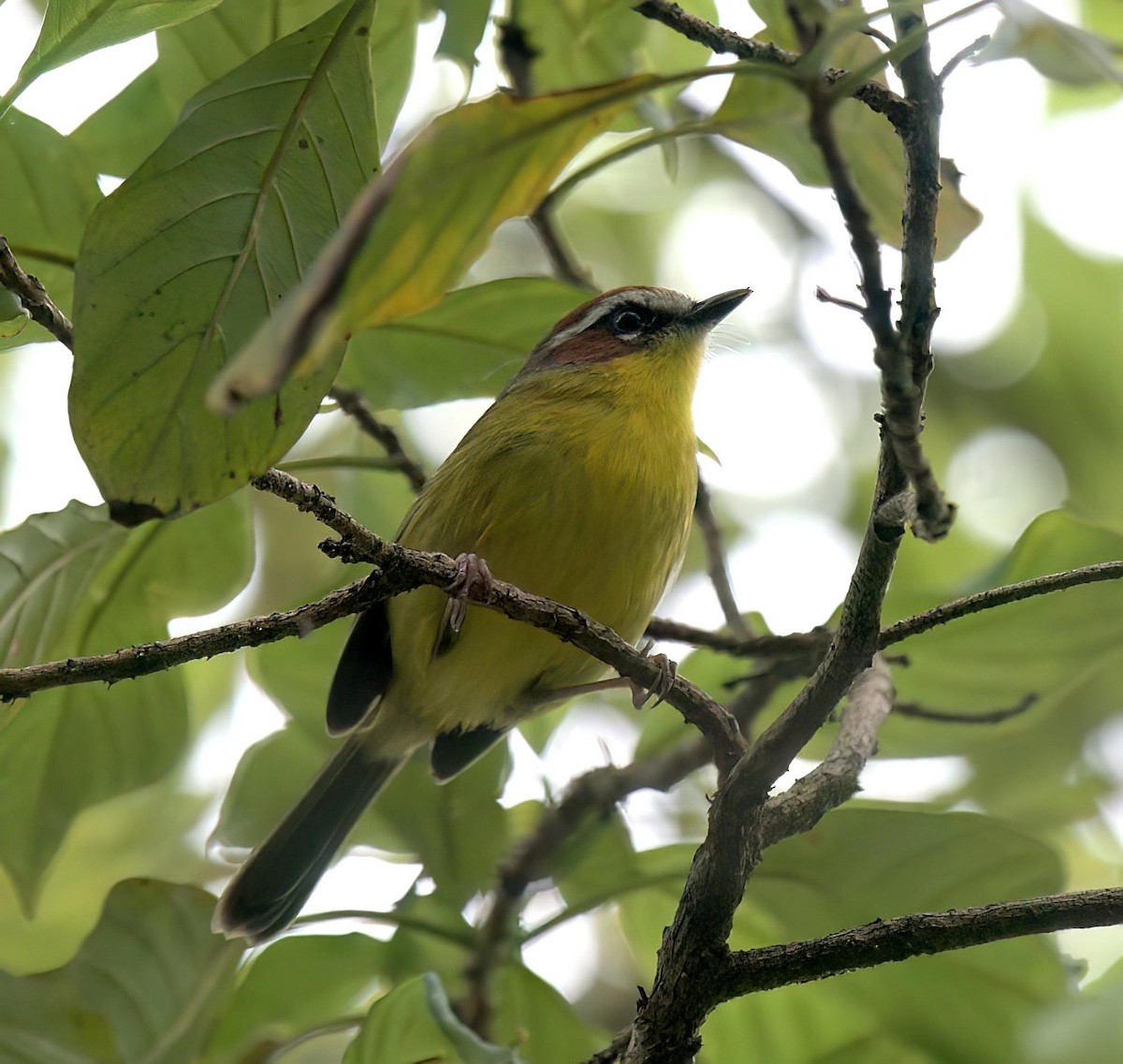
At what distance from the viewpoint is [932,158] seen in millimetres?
1750

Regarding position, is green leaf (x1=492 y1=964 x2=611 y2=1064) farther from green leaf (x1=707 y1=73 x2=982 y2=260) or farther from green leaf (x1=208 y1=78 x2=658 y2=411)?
green leaf (x1=208 y1=78 x2=658 y2=411)

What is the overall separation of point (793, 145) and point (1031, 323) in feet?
8.46

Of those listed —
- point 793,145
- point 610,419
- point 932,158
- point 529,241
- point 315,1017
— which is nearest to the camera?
point 932,158

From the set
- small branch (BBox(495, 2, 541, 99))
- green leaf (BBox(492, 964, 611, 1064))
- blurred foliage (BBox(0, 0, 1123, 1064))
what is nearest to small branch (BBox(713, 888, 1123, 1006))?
blurred foliage (BBox(0, 0, 1123, 1064))

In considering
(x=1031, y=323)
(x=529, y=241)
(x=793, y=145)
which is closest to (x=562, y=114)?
(x=793, y=145)

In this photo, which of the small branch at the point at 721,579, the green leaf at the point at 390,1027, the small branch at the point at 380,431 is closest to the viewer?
the green leaf at the point at 390,1027

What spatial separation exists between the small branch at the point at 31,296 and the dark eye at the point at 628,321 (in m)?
2.16

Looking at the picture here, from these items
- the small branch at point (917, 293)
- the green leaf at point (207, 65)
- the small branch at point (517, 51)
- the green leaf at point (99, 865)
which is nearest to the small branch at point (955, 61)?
the small branch at point (917, 293)

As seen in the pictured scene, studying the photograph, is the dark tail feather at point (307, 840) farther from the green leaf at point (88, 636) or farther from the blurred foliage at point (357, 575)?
the green leaf at point (88, 636)

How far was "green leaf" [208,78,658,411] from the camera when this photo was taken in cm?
114

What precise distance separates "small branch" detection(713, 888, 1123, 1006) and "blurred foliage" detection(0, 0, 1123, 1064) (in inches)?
7.9

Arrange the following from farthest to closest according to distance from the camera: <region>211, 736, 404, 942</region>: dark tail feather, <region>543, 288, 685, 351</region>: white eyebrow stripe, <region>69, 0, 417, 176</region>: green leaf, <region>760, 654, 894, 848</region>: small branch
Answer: <region>543, 288, 685, 351</region>: white eyebrow stripe → <region>211, 736, 404, 942</region>: dark tail feather → <region>69, 0, 417, 176</region>: green leaf → <region>760, 654, 894, 848</region>: small branch

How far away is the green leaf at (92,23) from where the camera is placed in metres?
2.15

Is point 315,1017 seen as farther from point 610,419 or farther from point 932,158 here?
point 932,158
